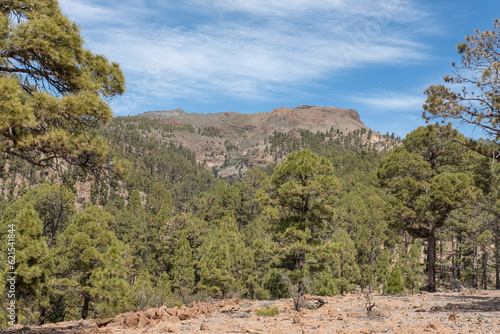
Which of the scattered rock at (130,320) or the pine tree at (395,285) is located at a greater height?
the scattered rock at (130,320)

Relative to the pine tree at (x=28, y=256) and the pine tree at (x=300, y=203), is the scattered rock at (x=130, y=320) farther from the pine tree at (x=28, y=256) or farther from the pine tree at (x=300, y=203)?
the pine tree at (x=300, y=203)

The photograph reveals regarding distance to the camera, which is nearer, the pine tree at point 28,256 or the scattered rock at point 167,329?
the scattered rock at point 167,329

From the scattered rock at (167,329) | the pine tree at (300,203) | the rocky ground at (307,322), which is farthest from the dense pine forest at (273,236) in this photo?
the scattered rock at (167,329)

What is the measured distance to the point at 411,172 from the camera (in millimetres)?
18859

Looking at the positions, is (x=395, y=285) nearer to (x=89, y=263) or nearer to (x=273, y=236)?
(x=273, y=236)

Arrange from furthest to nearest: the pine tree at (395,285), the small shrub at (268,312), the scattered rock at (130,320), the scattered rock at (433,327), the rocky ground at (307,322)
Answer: the pine tree at (395,285) < the small shrub at (268,312) < the scattered rock at (130,320) < the rocky ground at (307,322) < the scattered rock at (433,327)

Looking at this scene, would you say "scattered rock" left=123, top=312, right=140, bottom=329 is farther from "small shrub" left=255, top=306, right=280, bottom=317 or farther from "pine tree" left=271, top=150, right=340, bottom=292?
"pine tree" left=271, top=150, right=340, bottom=292

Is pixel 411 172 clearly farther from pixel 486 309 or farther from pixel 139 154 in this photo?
pixel 139 154

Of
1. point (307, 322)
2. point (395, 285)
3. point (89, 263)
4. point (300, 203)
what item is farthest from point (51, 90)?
point (395, 285)

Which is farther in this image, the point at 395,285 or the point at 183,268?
the point at 183,268

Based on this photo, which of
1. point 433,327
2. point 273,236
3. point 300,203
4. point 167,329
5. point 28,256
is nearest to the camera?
point 433,327

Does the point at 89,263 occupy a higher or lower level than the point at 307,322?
lower

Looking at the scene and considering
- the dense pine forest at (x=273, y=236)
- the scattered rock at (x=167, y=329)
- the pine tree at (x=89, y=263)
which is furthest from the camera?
the pine tree at (x=89, y=263)

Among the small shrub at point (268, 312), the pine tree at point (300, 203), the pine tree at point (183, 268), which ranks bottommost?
the pine tree at point (183, 268)
